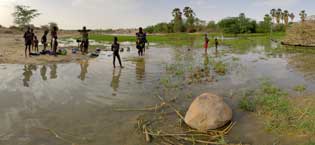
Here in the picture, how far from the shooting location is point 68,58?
594 inches

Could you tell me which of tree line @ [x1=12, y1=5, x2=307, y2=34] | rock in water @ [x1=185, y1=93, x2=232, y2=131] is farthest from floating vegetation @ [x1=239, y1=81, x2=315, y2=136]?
tree line @ [x1=12, y1=5, x2=307, y2=34]

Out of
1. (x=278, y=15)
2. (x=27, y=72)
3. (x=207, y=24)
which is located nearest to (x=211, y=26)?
(x=207, y=24)

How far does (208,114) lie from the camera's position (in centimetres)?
489

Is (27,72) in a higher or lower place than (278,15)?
lower

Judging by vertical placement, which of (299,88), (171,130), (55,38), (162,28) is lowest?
(171,130)

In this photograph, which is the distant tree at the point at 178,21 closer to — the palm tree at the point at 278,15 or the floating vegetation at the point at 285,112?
the palm tree at the point at 278,15

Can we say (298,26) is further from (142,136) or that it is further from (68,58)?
(142,136)

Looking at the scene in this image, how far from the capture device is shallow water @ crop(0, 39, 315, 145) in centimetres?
462

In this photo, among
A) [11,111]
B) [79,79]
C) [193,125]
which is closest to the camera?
[193,125]

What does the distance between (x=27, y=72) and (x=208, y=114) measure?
8942 millimetres

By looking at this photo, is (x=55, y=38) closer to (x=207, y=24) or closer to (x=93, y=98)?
(x=93, y=98)

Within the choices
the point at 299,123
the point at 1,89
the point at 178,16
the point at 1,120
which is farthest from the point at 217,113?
the point at 178,16

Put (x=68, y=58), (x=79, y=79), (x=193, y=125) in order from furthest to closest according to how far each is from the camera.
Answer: (x=68, y=58) < (x=79, y=79) < (x=193, y=125)

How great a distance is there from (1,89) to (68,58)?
24.4ft
